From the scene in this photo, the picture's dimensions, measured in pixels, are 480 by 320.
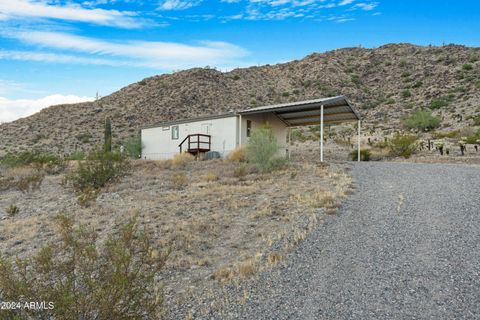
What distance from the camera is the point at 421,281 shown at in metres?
5.90

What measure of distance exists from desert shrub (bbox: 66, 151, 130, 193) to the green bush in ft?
20.4

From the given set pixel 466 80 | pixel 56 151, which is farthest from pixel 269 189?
pixel 466 80

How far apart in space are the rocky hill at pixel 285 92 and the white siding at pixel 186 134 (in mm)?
17472

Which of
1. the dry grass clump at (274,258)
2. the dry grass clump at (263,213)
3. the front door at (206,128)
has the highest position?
the front door at (206,128)

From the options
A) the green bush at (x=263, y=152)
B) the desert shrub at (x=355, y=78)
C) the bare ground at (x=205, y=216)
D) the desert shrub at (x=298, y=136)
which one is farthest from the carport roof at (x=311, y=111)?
the desert shrub at (x=355, y=78)

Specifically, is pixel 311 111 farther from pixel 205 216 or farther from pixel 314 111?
pixel 205 216

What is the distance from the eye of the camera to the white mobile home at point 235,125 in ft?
76.6

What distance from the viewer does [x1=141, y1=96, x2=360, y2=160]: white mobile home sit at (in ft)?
76.6

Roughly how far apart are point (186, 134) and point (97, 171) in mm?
10914

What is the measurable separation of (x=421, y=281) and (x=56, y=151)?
45.7 metres

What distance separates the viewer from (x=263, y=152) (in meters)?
18.2

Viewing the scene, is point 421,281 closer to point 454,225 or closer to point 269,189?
point 454,225

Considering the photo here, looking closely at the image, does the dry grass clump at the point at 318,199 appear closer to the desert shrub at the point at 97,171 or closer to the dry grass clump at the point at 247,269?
the dry grass clump at the point at 247,269

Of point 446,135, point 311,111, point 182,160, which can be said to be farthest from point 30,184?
point 446,135
